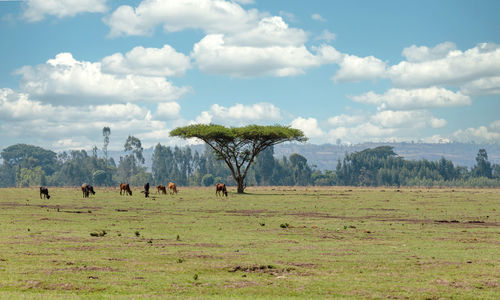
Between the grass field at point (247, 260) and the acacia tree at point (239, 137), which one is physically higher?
the acacia tree at point (239, 137)

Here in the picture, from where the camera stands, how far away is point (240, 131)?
273 feet

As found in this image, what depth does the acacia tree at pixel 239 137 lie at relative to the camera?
8381cm

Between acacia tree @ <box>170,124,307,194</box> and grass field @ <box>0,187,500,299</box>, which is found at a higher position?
acacia tree @ <box>170,124,307,194</box>

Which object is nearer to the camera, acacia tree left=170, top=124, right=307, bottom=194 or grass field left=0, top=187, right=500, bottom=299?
grass field left=0, top=187, right=500, bottom=299

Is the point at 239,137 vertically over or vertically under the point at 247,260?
over

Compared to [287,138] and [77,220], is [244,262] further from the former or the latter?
[287,138]

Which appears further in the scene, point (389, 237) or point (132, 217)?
point (132, 217)

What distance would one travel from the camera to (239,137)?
85312 millimetres

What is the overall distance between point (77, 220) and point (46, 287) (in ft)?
68.9

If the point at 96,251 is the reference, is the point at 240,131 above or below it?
above

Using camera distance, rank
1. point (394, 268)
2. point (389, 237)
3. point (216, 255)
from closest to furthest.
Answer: point (394, 268) → point (216, 255) → point (389, 237)

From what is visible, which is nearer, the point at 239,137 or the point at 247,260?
the point at 247,260

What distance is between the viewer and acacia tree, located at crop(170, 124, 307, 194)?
Answer: 83.8 m

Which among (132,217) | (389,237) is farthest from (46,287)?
(132,217)
